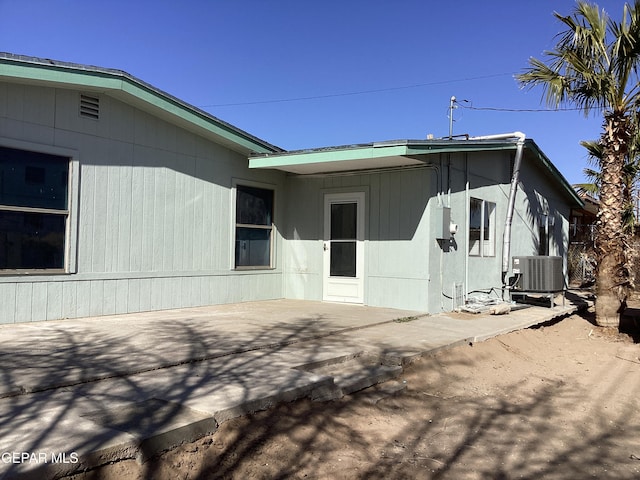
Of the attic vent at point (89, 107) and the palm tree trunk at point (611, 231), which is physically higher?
the attic vent at point (89, 107)

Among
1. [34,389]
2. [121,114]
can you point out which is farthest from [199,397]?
[121,114]

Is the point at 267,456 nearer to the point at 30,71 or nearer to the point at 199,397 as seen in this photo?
the point at 199,397

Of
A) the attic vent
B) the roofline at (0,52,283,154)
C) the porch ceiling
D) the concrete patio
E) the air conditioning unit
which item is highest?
the roofline at (0,52,283,154)

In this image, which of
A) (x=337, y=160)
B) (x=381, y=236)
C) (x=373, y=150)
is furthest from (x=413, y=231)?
(x=337, y=160)

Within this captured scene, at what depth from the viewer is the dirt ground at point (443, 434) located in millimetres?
3277

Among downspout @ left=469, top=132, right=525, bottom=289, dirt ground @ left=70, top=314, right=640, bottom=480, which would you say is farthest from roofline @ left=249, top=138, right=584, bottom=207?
dirt ground @ left=70, top=314, right=640, bottom=480

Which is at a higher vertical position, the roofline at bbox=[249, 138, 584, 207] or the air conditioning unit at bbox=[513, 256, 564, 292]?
the roofline at bbox=[249, 138, 584, 207]

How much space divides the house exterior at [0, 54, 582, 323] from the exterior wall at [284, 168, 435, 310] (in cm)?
3

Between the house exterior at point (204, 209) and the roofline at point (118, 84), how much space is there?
2cm

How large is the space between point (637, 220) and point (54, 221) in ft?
54.6

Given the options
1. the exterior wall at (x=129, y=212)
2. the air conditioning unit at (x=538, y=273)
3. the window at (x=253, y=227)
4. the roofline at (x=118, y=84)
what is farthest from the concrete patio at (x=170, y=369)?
the roofline at (x=118, y=84)

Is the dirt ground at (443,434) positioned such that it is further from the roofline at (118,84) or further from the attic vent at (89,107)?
the attic vent at (89,107)

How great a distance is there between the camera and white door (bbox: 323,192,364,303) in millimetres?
9898

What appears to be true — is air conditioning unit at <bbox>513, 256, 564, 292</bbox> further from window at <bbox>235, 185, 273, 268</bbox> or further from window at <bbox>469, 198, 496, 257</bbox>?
window at <bbox>235, 185, 273, 268</bbox>
